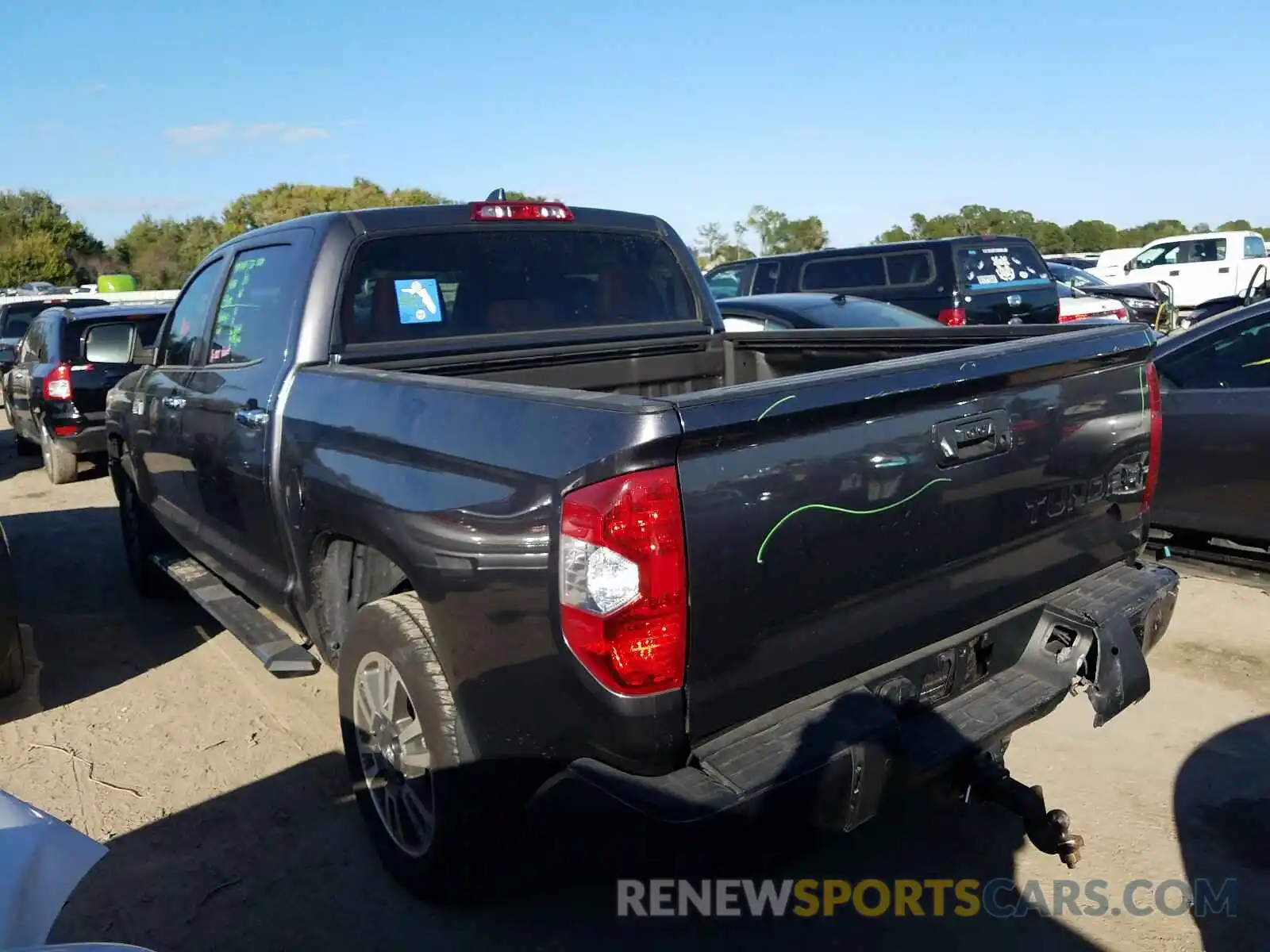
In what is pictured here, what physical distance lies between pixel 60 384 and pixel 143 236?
62.9 metres

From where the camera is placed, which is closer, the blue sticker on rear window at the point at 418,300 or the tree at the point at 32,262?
the blue sticker on rear window at the point at 418,300

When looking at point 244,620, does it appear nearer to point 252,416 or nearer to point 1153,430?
point 252,416

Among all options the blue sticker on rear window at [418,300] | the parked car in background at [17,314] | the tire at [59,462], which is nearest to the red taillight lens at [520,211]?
the blue sticker on rear window at [418,300]

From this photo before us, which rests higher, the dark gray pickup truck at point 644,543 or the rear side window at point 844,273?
the rear side window at point 844,273

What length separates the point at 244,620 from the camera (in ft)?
13.5

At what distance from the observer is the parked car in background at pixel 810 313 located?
331 inches

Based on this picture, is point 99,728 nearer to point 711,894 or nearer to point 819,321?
point 711,894

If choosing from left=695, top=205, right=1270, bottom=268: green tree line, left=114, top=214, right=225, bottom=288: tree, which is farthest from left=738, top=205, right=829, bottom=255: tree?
left=114, top=214, right=225, bottom=288: tree

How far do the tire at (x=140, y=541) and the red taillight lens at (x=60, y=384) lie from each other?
157 inches

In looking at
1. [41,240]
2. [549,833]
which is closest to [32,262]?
[41,240]

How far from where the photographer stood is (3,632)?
14.5ft

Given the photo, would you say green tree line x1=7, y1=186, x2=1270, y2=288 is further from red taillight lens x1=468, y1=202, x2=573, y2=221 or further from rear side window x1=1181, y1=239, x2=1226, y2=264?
red taillight lens x1=468, y1=202, x2=573, y2=221

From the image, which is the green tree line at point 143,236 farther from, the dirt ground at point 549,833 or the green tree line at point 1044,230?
the dirt ground at point 549,833

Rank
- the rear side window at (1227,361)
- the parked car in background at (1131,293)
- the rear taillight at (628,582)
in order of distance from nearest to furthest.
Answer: the rear taillight at (628,582) → the rear side window at (1227,361) → the parked car in background at (1131,293)
